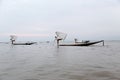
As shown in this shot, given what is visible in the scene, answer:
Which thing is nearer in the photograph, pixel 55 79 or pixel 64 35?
pixel 55 79

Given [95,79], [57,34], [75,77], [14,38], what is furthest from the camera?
[14,38]

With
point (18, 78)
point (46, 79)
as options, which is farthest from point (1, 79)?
point (46, 79)

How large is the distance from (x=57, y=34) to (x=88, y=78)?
162 ft

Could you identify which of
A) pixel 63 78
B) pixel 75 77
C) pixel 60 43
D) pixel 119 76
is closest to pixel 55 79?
pixel 63 78

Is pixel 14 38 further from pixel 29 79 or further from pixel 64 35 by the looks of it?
pixel 29 79

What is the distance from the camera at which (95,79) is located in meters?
9.46

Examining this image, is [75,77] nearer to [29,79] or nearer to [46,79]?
[46,79]

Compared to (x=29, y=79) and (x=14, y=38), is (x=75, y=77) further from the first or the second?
(x=14, y=38)

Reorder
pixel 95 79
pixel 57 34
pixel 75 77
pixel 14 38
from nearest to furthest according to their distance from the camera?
pixel 95 79
pixel 75 77
pixel 57 34
pixel 14 38

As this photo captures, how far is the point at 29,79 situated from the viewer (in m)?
9.73

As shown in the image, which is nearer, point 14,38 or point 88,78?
point 88,78

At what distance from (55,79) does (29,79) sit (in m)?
1.24

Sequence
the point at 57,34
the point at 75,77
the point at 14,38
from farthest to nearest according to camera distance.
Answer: the point at 14,38 → the point at 57,34 → the point at 75,77

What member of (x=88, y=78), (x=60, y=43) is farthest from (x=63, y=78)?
(x=60, y=43)
